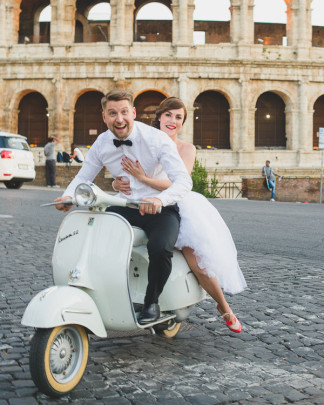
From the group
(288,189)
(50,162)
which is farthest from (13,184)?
(288,189)

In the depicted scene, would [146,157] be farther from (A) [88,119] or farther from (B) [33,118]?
(B) [33,118]

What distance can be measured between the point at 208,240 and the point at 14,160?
16.8 meters

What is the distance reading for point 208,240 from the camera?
343 cm

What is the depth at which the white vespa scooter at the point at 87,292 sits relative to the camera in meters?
2.62

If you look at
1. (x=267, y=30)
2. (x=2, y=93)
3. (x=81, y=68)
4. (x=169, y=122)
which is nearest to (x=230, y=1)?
(x=267, y=30)

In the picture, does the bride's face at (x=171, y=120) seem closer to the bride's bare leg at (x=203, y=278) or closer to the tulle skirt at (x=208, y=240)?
the tulle skirt at (x=208, y=240)

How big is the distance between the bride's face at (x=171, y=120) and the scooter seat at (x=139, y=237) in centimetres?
97

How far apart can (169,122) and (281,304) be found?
175 cm

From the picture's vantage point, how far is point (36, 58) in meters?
29.2

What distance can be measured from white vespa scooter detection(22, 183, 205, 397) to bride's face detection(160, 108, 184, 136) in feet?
3.28

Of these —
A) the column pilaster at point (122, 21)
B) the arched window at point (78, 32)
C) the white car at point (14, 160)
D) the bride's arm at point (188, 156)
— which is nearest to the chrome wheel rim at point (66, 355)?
the bride's arm at point (188, 156)

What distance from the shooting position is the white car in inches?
752

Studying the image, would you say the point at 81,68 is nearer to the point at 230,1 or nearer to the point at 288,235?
the point at 230,1

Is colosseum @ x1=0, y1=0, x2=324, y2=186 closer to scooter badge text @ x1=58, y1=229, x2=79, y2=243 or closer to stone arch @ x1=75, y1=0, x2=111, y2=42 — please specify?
stone arch @ x1=75, y1=0, x2=111, y2=42
